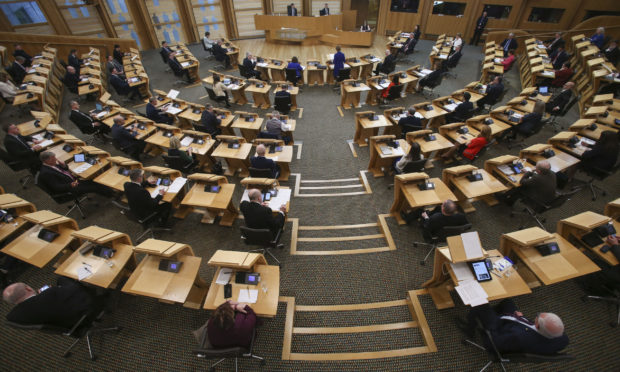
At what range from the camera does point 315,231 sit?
5160 millimetres

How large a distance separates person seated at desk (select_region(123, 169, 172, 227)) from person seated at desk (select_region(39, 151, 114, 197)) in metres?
A: 1.46

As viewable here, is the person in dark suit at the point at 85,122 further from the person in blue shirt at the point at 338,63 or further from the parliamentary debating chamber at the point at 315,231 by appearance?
the person in blue shirt at the point at 338,63

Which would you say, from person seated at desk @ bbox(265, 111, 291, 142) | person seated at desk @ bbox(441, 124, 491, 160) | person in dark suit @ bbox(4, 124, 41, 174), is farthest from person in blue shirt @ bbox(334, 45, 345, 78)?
person in dark suit @ bbox(4, 124, 41, 174)

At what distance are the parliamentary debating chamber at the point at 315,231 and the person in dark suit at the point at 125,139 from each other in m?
0.05

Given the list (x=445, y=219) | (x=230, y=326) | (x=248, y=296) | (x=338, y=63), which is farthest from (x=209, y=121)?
(x=338, y=63)

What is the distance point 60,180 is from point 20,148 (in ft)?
6.05

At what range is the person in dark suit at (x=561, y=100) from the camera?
7.02 m

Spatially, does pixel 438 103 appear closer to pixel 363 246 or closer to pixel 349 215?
pixel 349 215

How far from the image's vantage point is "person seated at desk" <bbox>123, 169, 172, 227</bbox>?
14.4 feet

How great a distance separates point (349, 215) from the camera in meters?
5.48

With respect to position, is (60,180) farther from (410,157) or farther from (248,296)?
(410,157)

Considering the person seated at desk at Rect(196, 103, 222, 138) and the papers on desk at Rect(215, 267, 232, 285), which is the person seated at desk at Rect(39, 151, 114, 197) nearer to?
the person seated at desk at Rect(196, 103, 222, 138)

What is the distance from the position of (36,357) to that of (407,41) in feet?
54.2

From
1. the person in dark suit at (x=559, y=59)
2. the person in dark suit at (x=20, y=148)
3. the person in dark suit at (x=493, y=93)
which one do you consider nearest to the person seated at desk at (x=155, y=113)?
the person in dark suit at (x=20, y=148)
